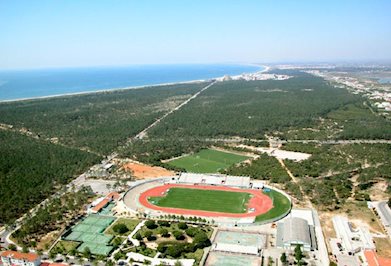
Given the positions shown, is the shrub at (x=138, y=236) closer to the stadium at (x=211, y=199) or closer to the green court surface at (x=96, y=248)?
the green court surface at (x=96, y=248)

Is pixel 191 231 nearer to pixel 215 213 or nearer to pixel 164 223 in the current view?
pixel 164 223

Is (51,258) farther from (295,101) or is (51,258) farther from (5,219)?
(295,101)

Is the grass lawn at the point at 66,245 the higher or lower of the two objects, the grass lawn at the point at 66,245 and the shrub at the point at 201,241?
the lower

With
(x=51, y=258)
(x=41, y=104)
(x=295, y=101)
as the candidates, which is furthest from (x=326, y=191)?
(x=41, y=104)

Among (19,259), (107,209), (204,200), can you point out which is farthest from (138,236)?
(204,200)

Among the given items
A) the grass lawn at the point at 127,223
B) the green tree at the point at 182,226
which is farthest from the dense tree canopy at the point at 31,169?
the green tree at the point at 182,226

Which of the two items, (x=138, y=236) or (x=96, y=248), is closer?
(x=96, y=248)
